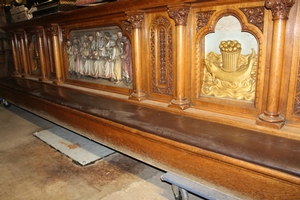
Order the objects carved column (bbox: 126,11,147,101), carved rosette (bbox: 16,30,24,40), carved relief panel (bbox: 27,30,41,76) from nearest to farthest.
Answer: carved column (bbox: 126,11,147,101) < carved relief panel (bbox: 27,30,41,76) < carved rosette (bbox: 16,30,24,40)

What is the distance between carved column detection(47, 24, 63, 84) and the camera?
Answer: 3.71 meters

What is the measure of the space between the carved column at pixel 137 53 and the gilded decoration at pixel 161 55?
13 centimetres

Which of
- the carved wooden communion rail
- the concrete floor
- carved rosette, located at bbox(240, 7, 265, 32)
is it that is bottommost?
the concrete floor

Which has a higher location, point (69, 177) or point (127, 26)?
point (127, 26)

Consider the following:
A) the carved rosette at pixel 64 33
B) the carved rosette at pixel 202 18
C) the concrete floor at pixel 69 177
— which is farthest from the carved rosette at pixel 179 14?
the carved rosette at pixel 64 33

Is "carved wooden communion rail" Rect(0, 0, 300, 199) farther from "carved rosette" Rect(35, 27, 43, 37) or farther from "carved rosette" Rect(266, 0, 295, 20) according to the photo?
"carved rosette" Rect(35, 27, 43, 37)

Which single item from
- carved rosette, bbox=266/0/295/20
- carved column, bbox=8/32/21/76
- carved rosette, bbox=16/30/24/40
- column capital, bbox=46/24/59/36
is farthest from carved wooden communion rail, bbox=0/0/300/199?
carved column, bbox=8/32/21/76

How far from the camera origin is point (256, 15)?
5.86 ft

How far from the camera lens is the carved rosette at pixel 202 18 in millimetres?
2045

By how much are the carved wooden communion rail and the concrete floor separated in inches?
12.0

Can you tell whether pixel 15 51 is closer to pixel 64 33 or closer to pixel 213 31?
pixel 64 33

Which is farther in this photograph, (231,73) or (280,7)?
(231,73)

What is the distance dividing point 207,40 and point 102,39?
4.92ft

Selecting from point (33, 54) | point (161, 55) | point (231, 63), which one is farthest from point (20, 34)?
point (231, 63)
